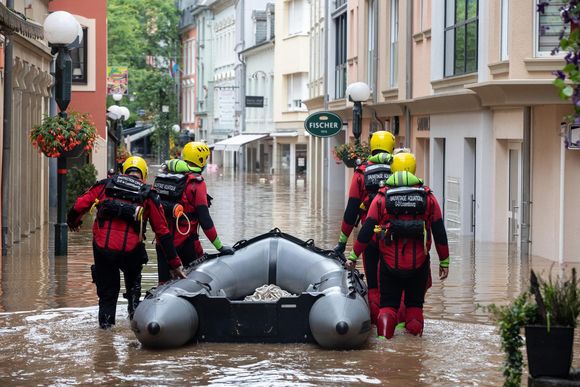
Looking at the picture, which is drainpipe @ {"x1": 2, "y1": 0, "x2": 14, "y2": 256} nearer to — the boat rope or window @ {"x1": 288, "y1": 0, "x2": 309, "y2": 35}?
the boat rope

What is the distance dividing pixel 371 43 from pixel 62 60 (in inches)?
778

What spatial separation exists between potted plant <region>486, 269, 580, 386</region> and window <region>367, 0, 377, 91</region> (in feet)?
94.0

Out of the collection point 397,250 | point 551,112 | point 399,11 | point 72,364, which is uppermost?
point 399,11

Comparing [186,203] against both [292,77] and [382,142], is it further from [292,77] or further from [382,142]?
[292,77]

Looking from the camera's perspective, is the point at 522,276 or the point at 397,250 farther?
the point at 522,276

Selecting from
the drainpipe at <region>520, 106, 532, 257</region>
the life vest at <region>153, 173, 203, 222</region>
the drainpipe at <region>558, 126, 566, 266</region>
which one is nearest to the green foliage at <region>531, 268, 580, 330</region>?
the life vest at <region>153, 173, 203, 222</region>

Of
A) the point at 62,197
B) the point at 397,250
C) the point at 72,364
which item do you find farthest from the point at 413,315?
the point at 62,197

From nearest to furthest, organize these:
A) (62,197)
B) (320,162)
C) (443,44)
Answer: (62,197)
(443,44)
(320,162)

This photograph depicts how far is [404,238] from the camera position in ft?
39.0

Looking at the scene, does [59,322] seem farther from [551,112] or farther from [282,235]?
[551,112]

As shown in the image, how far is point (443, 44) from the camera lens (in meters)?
29.1

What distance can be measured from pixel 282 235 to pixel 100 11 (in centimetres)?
3061

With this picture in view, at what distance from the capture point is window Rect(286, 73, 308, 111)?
67.6 metres

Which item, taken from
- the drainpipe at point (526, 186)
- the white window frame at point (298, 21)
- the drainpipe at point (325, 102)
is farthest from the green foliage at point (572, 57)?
the white window frame at point (298, 21)
